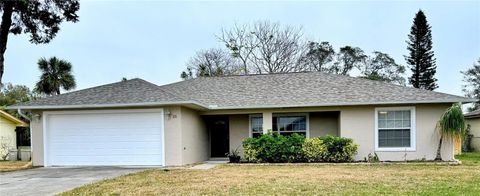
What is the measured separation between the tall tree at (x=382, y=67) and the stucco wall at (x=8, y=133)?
29207 millimetres

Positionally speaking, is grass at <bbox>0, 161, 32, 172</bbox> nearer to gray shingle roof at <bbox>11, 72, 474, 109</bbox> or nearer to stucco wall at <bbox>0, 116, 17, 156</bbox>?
gray shingle roof at <bbox>11, 72, 474, 109</bbox>

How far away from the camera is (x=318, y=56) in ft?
123

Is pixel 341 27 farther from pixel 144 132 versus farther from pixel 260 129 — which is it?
pixel 144 132

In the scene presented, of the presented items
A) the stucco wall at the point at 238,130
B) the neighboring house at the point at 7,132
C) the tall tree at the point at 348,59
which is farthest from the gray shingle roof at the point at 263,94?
the tall tree at the point at 348,59

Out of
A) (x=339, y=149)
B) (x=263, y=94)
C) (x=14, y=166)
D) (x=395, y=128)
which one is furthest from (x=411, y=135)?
(x=14, y=166)

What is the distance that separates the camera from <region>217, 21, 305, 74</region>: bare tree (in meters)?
35.4

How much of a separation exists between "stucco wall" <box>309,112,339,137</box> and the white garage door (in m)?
6.07

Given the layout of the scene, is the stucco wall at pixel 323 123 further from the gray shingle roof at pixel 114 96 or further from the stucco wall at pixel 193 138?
the gray shingle roof at pixel 114 96

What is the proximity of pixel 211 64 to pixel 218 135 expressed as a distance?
67.6ft

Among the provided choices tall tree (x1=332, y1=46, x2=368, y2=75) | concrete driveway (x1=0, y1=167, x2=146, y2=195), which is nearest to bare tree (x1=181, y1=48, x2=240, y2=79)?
tall tree (x1=332, y1=46, x2=368, y2=75)

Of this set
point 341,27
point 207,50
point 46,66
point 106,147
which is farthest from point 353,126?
point 207,50

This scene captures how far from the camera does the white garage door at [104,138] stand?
14391 mm

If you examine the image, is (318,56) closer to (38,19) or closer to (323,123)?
(323,123)

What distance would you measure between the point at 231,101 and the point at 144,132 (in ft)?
12.4
